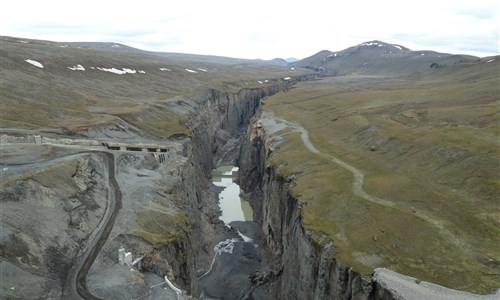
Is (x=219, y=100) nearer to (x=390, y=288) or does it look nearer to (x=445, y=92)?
(x=445, y=92)

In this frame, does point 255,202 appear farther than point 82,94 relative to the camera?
No

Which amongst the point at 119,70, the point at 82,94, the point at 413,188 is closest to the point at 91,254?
the point at 413,188

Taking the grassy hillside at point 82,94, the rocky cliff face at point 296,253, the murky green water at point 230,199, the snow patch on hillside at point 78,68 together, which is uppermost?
the snow patch on hillside at point 78,68

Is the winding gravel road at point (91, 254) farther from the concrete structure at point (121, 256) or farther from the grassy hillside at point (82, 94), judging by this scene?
the grassy hillside at point (82, 94)

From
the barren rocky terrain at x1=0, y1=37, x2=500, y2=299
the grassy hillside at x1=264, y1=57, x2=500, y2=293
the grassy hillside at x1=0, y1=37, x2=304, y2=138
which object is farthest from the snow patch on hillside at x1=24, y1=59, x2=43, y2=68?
the grassy hillside at x1=264, y1=57, x2=500, y2=293

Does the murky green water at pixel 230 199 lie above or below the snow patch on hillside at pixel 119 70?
below

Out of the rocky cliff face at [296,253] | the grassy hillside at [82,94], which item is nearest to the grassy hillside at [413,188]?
the rocky cliff face at [296,253]

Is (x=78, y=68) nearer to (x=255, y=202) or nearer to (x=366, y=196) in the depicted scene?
(x=255, y=202)
